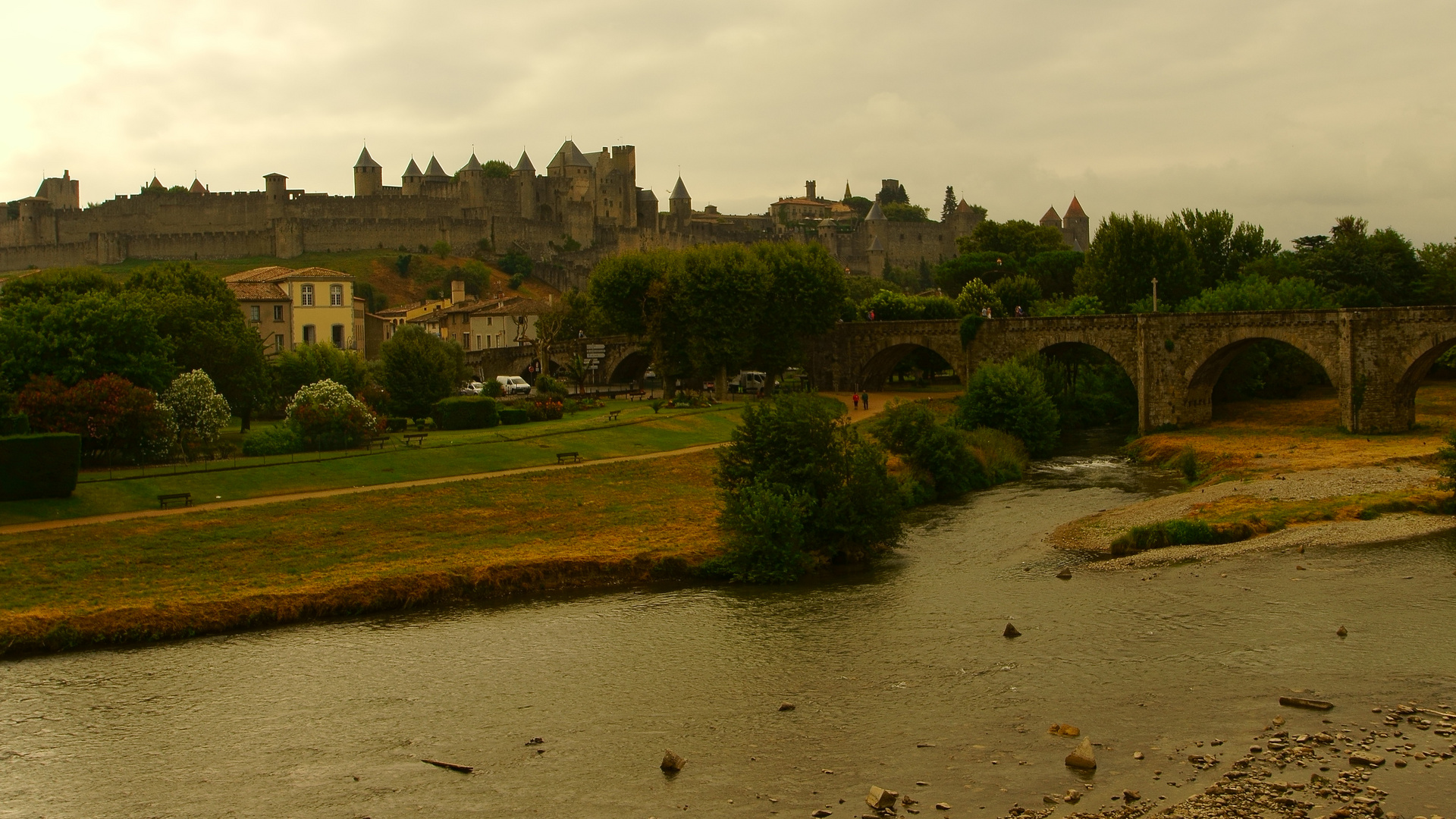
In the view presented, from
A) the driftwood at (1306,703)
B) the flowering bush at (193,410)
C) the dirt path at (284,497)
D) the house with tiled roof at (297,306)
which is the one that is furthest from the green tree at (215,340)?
the driftwood at (1306,703)

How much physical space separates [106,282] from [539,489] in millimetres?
22786

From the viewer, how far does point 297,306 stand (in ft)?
206

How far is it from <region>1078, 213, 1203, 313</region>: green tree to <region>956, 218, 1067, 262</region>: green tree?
29333 mm

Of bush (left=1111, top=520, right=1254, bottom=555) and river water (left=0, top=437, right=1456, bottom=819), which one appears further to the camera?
bush (left=1111, top=520, right=1254, bottom=555)

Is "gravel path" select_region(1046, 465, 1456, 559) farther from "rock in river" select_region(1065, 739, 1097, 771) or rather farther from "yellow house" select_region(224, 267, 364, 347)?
"yellow house" select_region(224, 267, 364, 347)

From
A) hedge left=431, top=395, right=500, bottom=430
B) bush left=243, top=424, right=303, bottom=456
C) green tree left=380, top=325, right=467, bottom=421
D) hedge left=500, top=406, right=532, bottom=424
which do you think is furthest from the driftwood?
green tree left=380, top=325, right=467, bottom=421

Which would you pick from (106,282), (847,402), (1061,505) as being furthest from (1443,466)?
(106,282)

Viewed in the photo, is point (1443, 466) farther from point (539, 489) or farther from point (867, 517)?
point (539, 489)

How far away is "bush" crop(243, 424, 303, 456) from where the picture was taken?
35312 millimetres

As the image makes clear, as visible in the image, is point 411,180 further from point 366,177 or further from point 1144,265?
point 1144,265

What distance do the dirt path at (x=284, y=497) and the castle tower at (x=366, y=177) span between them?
309 feet

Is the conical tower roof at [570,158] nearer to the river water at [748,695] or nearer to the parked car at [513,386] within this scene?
the parked car at [513,386]

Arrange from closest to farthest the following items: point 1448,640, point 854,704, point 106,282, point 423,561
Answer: point 854,704 < point 1448,640 < point 423,561 < point 106,282

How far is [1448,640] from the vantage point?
1848 cm
